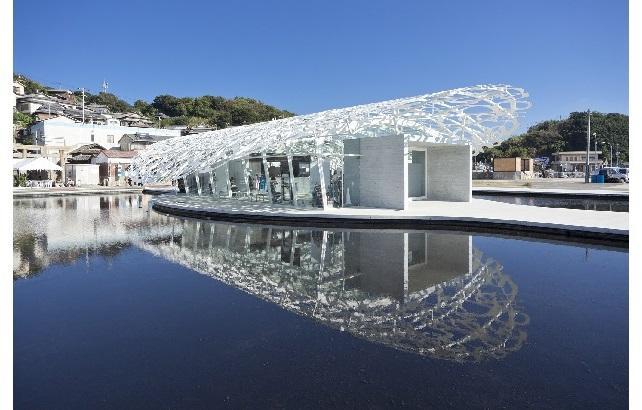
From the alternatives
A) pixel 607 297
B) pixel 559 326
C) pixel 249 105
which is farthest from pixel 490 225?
pixel 249 105

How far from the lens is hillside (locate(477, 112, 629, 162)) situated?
Result: 77688 millimetres

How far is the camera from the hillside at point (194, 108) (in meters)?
77.9

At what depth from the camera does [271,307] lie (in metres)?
5.85

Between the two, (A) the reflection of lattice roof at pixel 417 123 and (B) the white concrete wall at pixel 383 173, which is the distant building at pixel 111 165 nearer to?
(A) the reflection of lattice roof at pixel 417 123

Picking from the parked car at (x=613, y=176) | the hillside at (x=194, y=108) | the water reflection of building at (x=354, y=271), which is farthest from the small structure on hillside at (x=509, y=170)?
the hillside at (x=194, y=108)

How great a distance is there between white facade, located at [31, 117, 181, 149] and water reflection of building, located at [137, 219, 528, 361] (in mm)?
45944

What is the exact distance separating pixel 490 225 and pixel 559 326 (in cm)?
775

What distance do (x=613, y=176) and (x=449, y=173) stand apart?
2300 cm

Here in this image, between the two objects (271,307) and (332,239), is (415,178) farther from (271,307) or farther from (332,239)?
(271,307)

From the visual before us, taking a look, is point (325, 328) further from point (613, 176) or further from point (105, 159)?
point (105, 159)

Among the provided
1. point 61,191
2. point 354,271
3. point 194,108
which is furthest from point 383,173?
point 194,108

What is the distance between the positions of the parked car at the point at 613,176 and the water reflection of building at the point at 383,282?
29.9m

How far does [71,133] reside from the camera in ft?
163

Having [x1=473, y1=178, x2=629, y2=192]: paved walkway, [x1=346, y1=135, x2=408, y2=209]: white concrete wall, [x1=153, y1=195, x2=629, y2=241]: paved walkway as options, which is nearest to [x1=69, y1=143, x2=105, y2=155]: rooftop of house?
[x1=153, y1=195, x2=629, y2=241]: paved walkway
